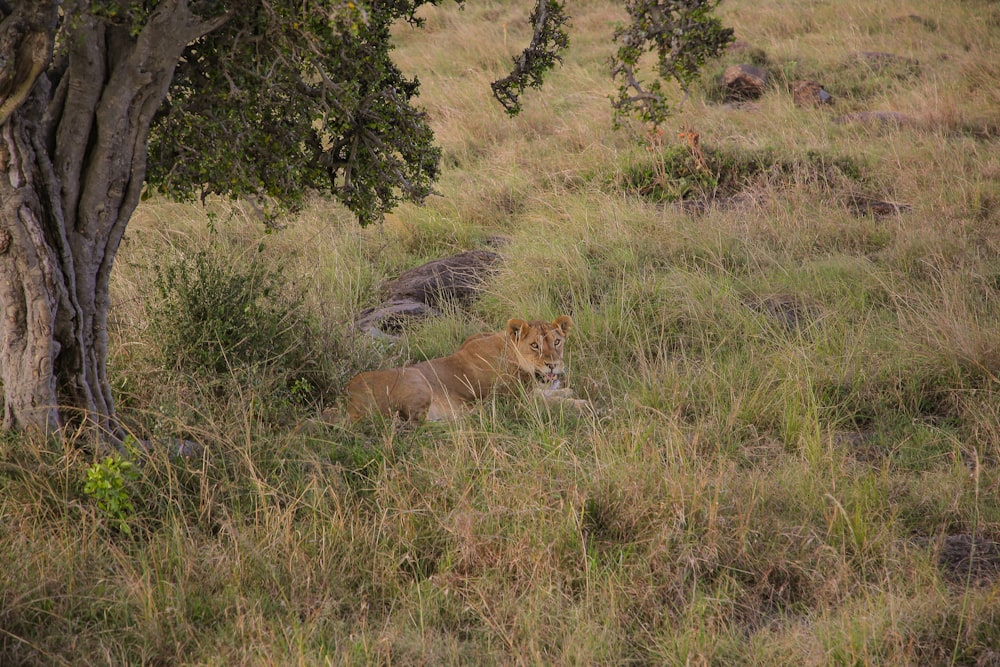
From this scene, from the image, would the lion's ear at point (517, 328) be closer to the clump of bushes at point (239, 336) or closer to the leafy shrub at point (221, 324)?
the clump of bushes at point (239, 336)

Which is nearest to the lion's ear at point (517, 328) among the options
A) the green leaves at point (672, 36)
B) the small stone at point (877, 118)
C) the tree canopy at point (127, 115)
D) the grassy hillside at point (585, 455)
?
the grassy hillside at point (585, 455)

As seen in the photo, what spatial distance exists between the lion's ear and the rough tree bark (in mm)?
2735

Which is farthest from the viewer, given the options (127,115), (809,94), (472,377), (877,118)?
(809,94)

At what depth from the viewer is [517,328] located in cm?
670

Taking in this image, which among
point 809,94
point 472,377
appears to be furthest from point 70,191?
point 809,94

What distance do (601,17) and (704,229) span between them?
12.3 m

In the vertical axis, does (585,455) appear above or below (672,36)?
below

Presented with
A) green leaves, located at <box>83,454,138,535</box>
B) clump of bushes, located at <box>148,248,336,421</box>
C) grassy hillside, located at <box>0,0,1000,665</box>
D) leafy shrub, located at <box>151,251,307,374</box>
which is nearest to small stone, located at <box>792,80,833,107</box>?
grassy hillside, located at <box>0,0,1000,665</box>

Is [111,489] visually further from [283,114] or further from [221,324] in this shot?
[283,114]

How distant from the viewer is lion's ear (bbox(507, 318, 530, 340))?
6.62m

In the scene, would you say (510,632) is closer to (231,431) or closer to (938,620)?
(938,620)

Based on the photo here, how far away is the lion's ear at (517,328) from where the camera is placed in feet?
21.7

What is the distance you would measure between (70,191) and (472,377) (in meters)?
2.87

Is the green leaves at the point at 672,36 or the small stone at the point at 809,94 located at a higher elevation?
the green leaves at the point at 672,36
